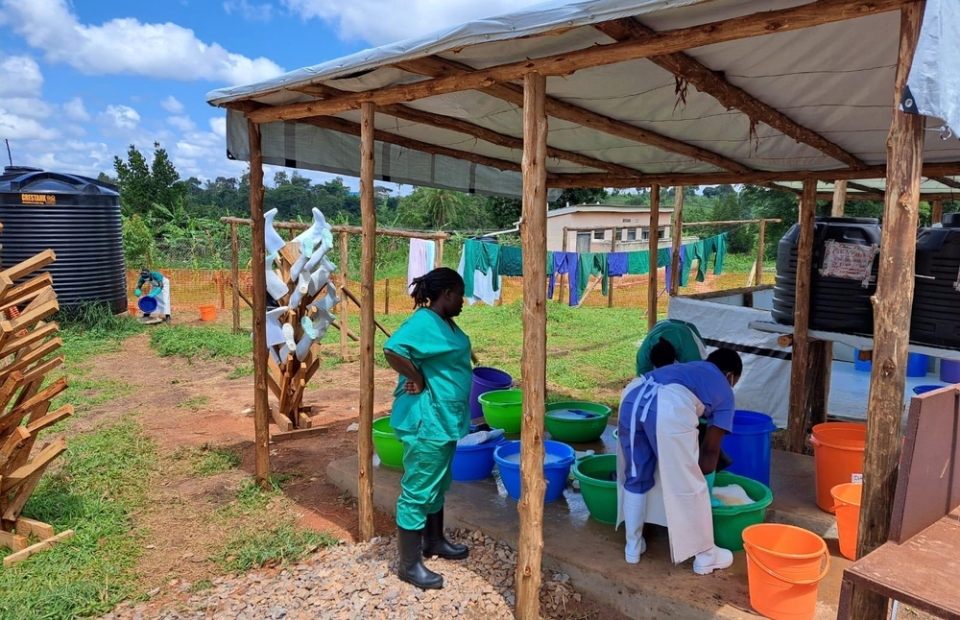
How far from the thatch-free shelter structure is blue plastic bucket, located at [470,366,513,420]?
1.95 metres

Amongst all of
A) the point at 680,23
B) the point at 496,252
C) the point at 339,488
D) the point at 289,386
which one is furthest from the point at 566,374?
the point at 680,23

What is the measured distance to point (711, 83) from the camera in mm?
3086

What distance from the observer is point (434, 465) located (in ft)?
10.8

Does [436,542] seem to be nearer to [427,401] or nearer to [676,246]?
[427,401]

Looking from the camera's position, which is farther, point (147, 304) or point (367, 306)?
point (147, 304)

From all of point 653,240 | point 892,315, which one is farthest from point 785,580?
point 653,240

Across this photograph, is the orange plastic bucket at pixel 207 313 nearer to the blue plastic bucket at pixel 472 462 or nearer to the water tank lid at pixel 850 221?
the blue plastic bucket at pixel 472 462

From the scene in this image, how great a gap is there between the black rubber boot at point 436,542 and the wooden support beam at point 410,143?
9.28 feet

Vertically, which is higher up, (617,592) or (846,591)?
(846,591)

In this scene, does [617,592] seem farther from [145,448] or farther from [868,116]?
[145,448]

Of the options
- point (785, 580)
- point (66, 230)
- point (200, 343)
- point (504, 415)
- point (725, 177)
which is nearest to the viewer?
point (785, 580)

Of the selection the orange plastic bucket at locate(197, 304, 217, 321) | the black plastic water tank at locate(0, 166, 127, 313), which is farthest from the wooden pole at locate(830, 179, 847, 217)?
Answer: the black plastic water tank at locate(0, 166, 127, 313)

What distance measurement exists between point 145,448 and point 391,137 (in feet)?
12.3

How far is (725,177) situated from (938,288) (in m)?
2.25
